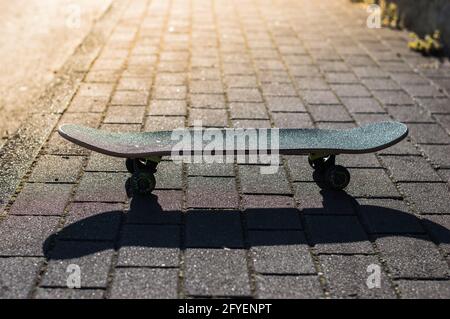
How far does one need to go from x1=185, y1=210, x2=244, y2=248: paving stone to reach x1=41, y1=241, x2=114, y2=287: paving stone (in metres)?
0.51

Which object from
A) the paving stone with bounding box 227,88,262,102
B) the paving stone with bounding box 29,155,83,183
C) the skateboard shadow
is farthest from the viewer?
the paving stone with bounding box 227,88,262,102

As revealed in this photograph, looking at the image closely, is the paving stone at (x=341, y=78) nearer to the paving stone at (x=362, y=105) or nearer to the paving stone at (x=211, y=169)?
the paving stone at (x=362, y=105)

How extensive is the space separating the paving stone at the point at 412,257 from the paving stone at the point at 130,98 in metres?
3.02

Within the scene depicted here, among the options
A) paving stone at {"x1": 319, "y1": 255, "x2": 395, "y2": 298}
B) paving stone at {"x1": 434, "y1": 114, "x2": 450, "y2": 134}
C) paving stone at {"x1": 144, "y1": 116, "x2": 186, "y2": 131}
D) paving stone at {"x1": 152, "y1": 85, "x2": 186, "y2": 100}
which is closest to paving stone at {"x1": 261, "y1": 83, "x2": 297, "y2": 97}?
paving stone at {"x1": 152, "y1": 85, "x2": 186, "y2": 100}

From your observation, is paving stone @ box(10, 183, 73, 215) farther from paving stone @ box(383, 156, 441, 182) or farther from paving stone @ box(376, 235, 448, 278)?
paving stone @ box(383, 156, 441, 182)

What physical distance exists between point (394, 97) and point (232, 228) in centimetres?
323

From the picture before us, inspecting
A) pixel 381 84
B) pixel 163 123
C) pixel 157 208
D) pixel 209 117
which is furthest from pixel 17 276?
pixel 381 84

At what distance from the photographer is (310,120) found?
17.3 ft

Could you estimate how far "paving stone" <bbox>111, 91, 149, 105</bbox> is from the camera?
18.2ft

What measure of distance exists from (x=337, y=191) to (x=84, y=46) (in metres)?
4.76

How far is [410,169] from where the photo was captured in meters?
4.34

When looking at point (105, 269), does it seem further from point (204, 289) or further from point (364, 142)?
point (364, 142)

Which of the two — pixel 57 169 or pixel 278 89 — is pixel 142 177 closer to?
pixel 57 169

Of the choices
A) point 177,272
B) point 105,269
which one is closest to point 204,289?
point 177,272
